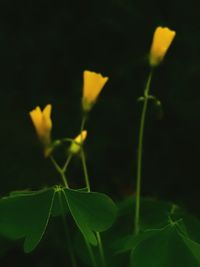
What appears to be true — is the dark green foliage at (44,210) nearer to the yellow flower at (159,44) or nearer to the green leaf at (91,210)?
the green leaf at (91,210)

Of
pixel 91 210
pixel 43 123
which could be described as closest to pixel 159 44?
pixel 43 123

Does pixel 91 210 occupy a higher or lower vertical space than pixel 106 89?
lower

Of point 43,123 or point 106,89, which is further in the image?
point 106,89

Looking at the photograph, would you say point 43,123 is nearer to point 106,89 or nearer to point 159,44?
point 159,44

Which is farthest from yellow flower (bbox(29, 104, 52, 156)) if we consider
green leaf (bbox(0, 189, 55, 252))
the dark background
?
the dark background

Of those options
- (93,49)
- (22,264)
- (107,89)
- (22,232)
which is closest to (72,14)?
(93,49)

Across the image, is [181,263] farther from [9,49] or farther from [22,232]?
[9,49]
